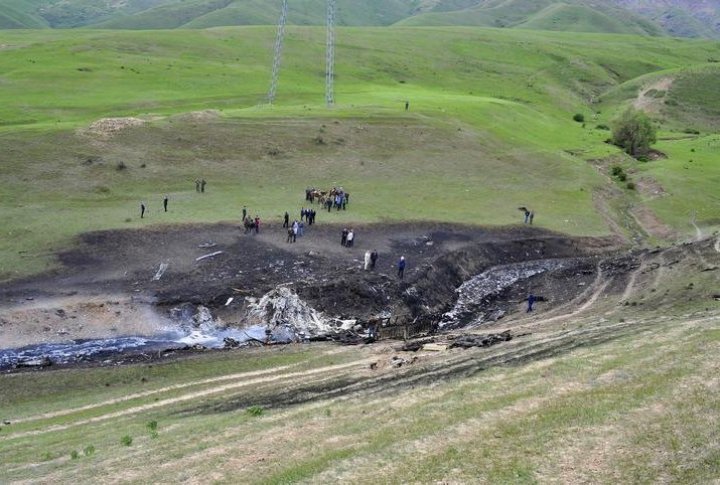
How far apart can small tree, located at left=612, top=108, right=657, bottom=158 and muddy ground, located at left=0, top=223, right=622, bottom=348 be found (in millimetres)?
45282

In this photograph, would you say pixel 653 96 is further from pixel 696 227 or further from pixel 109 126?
pixel 109 126

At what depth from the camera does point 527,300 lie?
57781 mm

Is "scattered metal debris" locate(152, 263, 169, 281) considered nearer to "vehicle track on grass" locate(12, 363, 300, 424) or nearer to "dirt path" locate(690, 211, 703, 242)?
"vehicle track on grass" locate(12, 363, 300, 424)

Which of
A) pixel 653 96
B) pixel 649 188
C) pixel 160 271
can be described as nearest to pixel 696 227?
pixel 649 188

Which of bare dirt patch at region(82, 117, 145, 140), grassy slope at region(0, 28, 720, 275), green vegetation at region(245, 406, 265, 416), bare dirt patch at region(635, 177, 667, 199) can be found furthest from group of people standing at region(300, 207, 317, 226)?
bare dirt patch at region(635, 177, 667, 199)

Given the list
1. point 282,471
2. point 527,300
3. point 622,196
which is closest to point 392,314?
point 527,300

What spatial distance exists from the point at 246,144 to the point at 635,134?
58566 mm

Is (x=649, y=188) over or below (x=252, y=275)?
over

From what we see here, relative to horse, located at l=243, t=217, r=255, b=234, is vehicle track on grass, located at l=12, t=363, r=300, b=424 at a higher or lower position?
lower

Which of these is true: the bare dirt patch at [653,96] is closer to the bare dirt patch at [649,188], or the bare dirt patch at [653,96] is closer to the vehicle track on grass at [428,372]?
the bare dirt patch at [649,188]

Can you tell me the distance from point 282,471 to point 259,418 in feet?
22.7

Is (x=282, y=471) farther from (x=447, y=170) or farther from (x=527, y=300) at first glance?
(x=447, y=170)

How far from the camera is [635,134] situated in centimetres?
10969

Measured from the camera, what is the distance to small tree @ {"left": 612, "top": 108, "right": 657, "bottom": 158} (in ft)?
359
